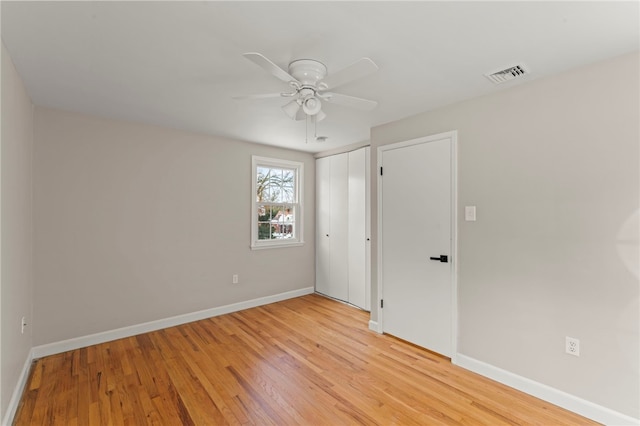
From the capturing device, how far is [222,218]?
4.03 meters

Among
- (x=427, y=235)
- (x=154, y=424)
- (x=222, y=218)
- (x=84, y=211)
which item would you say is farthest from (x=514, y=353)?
(x=84, y=211)

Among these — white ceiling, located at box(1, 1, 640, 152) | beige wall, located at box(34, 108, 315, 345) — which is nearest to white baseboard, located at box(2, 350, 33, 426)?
beige wall, located at box(34, 108, 315, 345)

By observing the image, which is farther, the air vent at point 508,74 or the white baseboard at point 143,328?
the white baseboard at point 143,328

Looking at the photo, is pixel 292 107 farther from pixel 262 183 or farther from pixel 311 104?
pixel 262 183

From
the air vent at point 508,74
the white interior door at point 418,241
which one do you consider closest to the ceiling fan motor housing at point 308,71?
the air vent at point 508,74

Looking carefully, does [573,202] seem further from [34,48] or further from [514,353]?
[34,48]

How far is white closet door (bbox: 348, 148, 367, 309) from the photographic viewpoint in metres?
4.17

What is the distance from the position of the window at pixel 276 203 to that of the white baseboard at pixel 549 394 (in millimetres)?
2922

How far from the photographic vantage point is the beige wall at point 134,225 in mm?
2893

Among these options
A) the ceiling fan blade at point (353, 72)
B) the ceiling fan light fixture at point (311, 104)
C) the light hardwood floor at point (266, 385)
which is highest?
the ceiling fan blade at point (353, 72)

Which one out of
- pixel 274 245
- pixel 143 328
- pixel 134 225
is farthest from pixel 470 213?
pixel 143 328

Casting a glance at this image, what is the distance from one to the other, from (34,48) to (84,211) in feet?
5.61

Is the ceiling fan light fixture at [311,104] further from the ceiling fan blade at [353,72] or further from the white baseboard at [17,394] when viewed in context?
the white baseboard at [17,394]

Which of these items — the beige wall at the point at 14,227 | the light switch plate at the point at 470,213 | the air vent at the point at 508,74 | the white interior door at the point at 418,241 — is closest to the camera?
the beige wall at the point at 14,227
